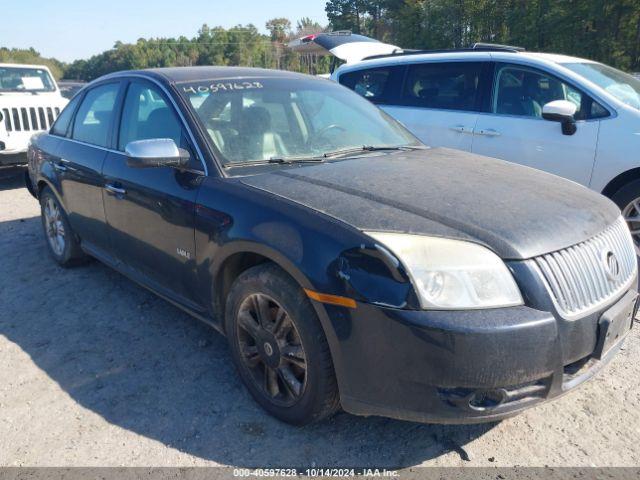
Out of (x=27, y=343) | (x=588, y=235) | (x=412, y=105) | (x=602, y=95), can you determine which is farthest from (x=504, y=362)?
(x=412, y=105)

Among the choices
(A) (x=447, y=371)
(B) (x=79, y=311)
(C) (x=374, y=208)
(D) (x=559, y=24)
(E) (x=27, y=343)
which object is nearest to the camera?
(A) (x=447, y=371)

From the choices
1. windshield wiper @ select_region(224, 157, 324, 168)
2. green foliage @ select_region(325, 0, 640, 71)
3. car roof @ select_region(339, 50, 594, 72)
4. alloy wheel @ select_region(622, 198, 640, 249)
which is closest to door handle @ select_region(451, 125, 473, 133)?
car roof @ select_region(339, 50, 594, 72)

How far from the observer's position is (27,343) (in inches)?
143

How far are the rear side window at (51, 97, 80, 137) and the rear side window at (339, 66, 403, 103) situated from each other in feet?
9.64

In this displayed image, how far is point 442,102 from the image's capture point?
230 inches

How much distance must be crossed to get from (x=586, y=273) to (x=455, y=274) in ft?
2.05

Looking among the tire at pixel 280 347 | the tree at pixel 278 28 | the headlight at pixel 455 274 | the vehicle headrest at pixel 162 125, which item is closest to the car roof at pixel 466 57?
the vehicle headrest at pixel 162 125

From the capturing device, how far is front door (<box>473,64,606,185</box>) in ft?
15.8

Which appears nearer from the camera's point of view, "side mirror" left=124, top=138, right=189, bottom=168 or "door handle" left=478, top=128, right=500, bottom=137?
"side mirror" left=124, top=138, right=189, bottom=168

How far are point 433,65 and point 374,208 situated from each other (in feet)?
13.0

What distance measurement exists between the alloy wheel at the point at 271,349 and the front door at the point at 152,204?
0.50m

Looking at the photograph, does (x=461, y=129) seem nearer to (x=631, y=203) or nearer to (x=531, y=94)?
(x=531, y=94)

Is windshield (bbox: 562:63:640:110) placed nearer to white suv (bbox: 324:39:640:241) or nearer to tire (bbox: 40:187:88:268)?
white suv (bbox: 324:39:640:241)

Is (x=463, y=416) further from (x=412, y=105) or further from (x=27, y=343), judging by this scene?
(x=412, y=105)
